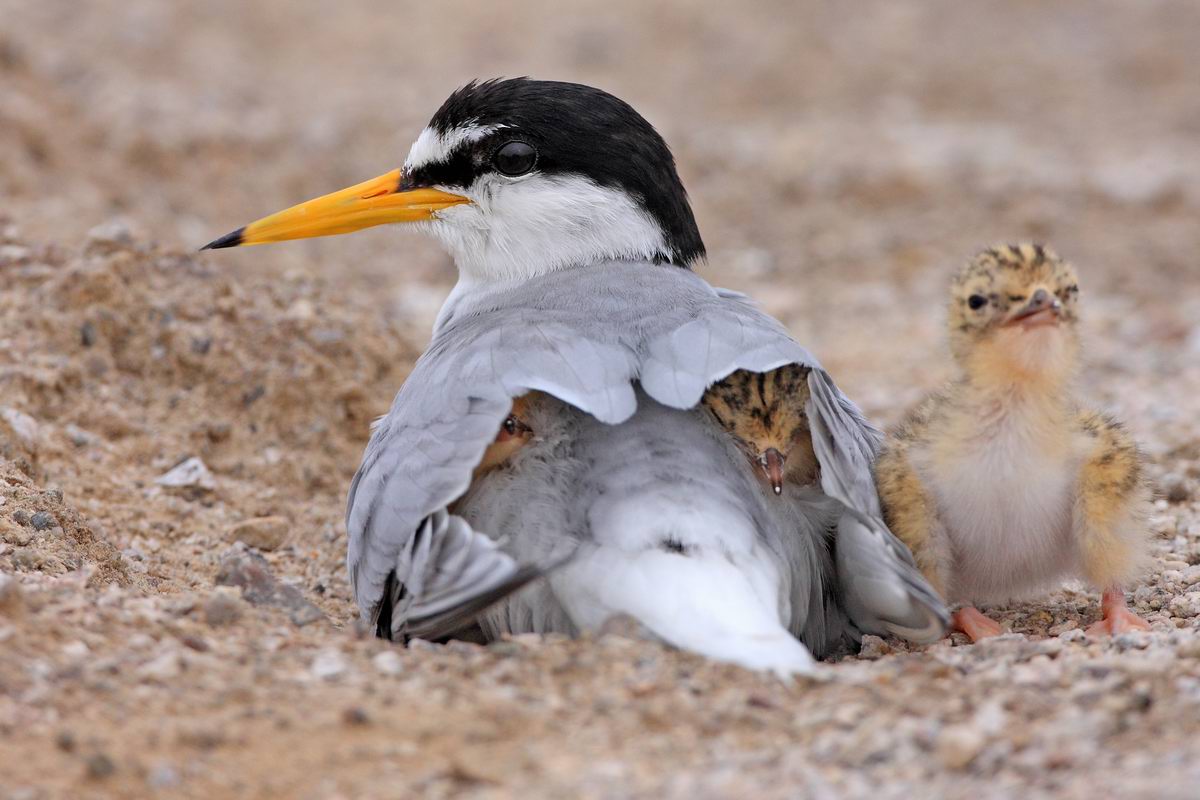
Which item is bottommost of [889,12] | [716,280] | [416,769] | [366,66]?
[416,769]

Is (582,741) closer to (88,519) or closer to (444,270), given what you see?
(88,519)

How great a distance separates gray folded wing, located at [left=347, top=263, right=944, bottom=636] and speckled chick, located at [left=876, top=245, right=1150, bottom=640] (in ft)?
0.84

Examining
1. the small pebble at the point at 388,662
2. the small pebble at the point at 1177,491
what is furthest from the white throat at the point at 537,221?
the small pebble at the point at 1177,491

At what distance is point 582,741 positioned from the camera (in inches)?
140

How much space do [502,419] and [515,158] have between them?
5.62ft

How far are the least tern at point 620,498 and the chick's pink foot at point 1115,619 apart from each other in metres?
0.67

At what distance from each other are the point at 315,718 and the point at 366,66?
12.1m

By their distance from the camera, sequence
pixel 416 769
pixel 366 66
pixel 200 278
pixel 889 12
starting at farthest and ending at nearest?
pixel 889 12 < pixel 366 66 < pixel 200 278 < pixel 416 769

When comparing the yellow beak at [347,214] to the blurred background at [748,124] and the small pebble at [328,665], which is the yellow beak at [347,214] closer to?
the small pebble at [328,665]

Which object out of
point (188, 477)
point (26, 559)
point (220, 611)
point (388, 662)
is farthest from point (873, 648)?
point (188, 477)

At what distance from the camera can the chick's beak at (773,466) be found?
4.29 meters

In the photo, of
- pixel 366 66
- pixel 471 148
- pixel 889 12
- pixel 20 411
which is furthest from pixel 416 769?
pixel 889 12

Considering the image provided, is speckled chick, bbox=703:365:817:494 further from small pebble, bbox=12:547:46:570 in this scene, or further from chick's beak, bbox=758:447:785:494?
small pebble, bbox=12:547:46:570

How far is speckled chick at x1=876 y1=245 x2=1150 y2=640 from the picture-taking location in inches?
180
